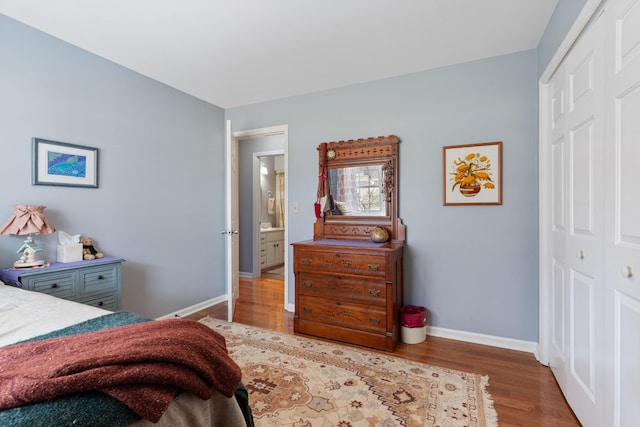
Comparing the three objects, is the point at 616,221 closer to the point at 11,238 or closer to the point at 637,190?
the point at 637,190

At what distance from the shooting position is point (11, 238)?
2096mm

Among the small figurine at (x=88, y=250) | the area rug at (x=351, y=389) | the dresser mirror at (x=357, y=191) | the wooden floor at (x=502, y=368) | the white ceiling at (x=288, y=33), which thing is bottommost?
the wooden floor at (x=502, y=368)

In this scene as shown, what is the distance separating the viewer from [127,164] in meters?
2.79

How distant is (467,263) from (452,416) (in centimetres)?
132

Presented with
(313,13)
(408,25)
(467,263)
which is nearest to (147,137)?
(313,13)

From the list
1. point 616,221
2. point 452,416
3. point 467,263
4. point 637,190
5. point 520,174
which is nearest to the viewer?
point 637,190

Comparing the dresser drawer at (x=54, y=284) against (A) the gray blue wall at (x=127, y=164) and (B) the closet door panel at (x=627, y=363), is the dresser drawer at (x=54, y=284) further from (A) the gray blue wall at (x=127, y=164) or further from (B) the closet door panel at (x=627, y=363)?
(B) the closet door panel at (x=627, y=363)

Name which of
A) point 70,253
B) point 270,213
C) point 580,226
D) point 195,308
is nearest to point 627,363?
point 580,226

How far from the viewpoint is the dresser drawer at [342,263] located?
251 centimetres

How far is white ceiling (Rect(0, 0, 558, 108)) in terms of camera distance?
1.95m

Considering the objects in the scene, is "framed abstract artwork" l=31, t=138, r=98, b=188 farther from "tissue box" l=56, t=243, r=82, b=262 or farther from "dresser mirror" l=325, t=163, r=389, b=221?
"dresser mirror" l=325, t=163, r=389, b=221

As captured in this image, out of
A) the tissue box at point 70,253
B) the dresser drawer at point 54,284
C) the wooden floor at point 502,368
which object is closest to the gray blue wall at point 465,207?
the wooden floor at point 502,368

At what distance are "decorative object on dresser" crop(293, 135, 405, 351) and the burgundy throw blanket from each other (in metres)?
1.74

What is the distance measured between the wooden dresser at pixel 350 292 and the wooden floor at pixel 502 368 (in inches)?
9.9
